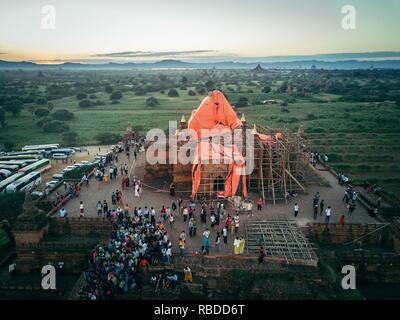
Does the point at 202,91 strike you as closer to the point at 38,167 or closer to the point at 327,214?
the point at 38,167

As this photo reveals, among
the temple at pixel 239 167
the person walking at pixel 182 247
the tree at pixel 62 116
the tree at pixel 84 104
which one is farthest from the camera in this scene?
the tree at pixel 84 104

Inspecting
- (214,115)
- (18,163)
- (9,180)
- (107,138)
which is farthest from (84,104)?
(214,115)

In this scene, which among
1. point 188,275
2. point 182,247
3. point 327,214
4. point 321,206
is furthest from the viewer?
point 321,206

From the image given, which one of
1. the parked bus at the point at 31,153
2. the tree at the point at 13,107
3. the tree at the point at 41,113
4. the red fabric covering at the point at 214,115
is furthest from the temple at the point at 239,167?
the tree at the point at 13,107

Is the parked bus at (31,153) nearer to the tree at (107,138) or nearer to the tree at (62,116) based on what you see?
the tree at (107,138)

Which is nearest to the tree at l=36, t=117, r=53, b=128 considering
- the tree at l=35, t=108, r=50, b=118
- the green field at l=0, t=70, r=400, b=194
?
the green field at l=0, t=70, r=400, b=194
